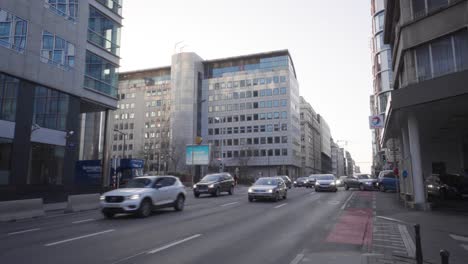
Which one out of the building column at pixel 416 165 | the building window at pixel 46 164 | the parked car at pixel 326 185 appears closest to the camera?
the building column at pixel 416 165

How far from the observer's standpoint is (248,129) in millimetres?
96625

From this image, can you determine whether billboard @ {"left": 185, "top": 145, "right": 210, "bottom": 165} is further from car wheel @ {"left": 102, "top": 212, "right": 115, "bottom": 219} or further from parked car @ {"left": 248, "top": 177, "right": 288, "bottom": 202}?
car wheel @ {"left": 102, "top": 212, "right": 115, "bottom": 219}

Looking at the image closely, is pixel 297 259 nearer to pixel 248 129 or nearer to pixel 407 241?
pixel 407 241

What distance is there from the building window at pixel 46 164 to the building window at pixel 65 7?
32.3 feet

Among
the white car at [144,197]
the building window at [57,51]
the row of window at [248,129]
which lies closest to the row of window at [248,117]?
the row of window at [248,129]

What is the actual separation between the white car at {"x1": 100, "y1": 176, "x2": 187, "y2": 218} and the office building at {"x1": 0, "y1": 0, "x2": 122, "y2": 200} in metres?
10.3

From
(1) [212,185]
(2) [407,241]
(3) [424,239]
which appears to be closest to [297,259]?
(2) [407,241]

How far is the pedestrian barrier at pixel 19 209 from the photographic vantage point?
14.3 m

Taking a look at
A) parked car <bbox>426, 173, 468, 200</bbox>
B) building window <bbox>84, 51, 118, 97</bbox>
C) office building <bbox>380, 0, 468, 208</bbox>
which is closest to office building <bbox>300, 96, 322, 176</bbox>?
building window <bbox>84, 51, 118, 97</bbox>

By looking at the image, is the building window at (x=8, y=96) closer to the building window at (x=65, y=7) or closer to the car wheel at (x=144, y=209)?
the building window at (x=65, y=7)

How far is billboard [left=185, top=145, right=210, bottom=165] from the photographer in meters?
48.6

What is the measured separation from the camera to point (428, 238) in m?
9.33

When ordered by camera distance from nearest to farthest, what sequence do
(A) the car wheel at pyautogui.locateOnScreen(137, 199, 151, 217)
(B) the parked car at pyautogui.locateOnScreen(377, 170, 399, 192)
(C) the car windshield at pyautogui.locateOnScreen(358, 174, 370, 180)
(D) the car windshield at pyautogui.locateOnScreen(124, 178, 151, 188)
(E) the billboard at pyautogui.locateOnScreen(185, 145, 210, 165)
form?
(A) the car wheel at pyautogui.locateOnScreen(137, 199, 151, 217) < (D) the car windshield at pyautogui.locateOnScreen(124, 178, 151, 188) < (B) the parked car at pyautogui.locateOnScreen(377, 170, 399, 192) < (C) the car windshield at pyautogui.locateOnScreen(358, 174, 370, 180) < (E) the billboard at pyautogui.locateOnScreen(185, 145, 210, 165)

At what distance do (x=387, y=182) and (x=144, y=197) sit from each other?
2694 cm
